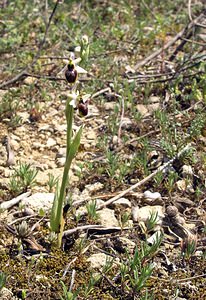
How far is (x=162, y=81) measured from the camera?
193 inches

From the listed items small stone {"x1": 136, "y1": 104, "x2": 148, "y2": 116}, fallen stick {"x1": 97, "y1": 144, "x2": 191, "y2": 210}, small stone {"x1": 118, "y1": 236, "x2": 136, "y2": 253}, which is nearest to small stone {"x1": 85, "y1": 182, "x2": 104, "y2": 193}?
fallen stick {"x1": 97, "y1": 144, "x2": 191, "y2": 210}

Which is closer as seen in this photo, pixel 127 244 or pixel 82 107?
pixel 82 107

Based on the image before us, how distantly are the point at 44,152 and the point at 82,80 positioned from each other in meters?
1.01

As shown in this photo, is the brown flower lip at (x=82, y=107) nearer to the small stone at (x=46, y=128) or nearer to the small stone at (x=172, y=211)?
the small stone at (x=172, y=211)

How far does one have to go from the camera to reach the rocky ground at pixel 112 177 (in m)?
3.09

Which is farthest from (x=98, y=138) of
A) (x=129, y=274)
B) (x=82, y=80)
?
(x=129, y=274)

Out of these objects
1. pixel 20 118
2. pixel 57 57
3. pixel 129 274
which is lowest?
pixel 129 274

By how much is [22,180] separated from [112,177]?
62 centimetres

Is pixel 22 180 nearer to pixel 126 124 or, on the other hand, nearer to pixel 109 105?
Result: pixel 126 124

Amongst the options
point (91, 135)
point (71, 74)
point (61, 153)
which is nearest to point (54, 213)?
point (71, 74)

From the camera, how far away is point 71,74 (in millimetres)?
2867

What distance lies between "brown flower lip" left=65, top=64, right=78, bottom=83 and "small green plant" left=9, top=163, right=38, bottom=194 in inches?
38.2

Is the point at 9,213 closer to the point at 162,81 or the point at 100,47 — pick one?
the point at 162,81

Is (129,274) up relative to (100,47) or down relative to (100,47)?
down
